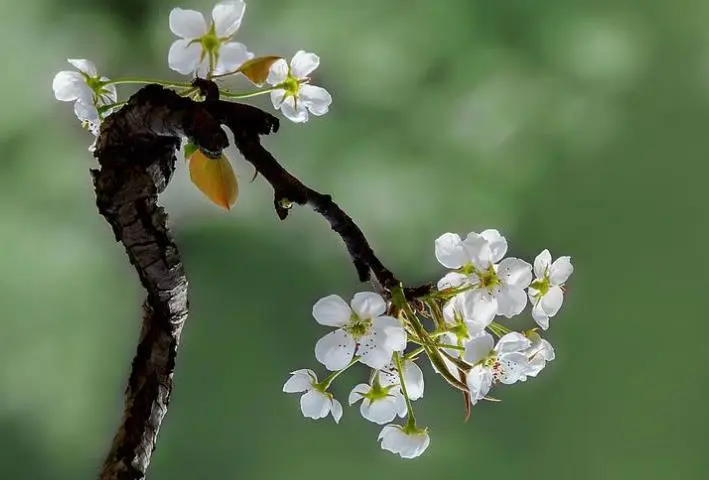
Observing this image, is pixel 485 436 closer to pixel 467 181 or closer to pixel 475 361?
pixel 467 181

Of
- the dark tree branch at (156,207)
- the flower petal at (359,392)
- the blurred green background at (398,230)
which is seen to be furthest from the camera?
the blurred green background at (398,230)

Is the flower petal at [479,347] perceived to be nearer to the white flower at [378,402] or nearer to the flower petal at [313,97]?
the white flower at [378,402]

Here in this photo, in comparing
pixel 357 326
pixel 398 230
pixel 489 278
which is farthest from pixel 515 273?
pixel 398 230

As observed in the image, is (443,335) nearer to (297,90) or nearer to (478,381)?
Result: (478,381)

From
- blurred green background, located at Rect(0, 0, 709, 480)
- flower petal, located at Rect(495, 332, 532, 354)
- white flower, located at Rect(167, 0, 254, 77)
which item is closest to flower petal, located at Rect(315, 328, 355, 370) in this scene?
flower petal, located at Rect(495, 332, 532, 354)

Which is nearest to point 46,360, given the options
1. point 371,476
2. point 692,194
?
point 371,476

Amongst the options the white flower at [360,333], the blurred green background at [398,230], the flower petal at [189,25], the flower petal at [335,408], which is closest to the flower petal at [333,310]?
the white flower at [360,333]

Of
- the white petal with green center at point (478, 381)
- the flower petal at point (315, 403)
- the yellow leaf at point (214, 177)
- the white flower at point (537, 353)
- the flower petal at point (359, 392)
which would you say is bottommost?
the white petal with green center at point (478, 381)
